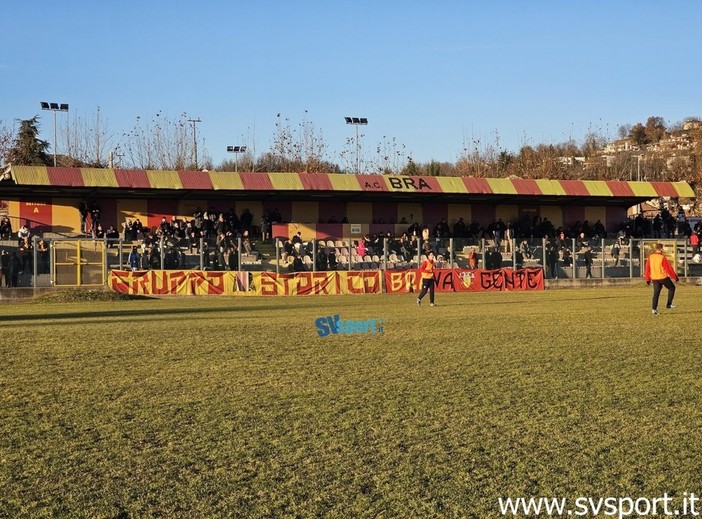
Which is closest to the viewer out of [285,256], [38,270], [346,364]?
[346,364]

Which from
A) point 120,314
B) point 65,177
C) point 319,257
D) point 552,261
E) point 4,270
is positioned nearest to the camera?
point 120,314

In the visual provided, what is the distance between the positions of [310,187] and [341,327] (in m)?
31.0

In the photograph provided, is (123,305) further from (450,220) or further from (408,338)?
(450,220)

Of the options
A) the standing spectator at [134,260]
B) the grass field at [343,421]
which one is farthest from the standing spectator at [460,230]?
the grass field at [343,421]

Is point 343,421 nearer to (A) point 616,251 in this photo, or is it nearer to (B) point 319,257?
(B) point 319,257

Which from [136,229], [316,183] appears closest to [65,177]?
[136,229]

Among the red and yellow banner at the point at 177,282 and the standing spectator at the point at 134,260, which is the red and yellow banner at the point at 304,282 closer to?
the red and yellow banner at the point at 177,282

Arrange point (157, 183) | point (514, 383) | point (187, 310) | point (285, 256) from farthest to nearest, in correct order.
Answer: point (157, 183) < point (285, 256) < point (187, 310) < point (514, 383)

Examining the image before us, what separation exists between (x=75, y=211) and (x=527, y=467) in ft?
140

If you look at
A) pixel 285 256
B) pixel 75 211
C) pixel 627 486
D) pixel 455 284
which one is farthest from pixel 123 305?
pixel 627 486

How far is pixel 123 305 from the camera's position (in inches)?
1201

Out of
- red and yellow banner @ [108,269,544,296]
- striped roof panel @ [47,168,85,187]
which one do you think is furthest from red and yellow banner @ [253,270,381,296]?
striped roof panel @ [47,168,85,187]

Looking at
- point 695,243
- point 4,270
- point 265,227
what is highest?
point 265,227

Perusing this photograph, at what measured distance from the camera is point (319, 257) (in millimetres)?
37906
